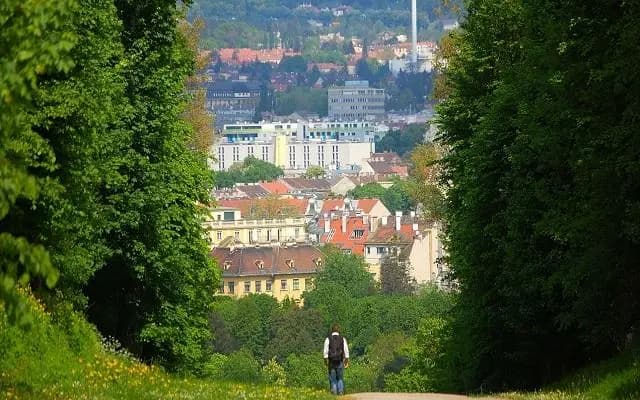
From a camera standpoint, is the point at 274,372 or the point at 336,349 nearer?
the point at 336,349

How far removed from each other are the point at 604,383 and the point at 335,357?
6684mm

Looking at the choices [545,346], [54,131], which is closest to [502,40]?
[545,346]

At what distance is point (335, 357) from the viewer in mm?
26578

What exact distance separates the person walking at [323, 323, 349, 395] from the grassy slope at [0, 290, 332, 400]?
3.67 m

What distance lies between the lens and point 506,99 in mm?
32219

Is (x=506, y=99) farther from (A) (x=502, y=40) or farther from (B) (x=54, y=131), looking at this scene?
(B) (x=54, y=131)

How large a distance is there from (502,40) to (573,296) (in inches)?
396

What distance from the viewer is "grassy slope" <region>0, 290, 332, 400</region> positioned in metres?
17.6

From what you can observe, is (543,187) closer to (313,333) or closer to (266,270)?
(313,333)

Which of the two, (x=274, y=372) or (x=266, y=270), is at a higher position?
(x=266, y=270)

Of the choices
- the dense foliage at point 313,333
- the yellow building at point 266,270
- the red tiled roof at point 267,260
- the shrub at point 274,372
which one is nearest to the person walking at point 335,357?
the dense foliage at point 313,333

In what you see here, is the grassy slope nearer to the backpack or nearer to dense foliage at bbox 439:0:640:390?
the backpack

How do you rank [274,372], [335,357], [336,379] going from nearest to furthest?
[336,379] < [335,357] < [274,372]

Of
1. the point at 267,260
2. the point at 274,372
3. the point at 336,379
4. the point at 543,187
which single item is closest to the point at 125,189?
the point at 336,379
